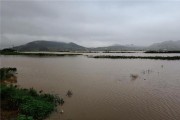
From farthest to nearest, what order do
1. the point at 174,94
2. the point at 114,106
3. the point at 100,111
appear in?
the point at 174,94 < the point at 114,106 < the point at 100,111

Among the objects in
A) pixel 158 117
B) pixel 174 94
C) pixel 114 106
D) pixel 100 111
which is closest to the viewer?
pixel 158 117

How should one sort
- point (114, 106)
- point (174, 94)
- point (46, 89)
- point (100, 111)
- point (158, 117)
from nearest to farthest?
point (158, 117), point (100, 111), point (114, 106), point (174, 94), point (46, 89)

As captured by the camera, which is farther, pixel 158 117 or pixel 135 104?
pixel 135 104

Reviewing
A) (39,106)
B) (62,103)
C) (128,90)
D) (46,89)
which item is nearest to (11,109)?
(39,106)

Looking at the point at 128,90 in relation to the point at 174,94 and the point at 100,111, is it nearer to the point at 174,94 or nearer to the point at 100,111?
the point at 174,94

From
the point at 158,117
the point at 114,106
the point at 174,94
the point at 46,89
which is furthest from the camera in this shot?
the point at 46,89

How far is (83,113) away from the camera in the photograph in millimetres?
12977

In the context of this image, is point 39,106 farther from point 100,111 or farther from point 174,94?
point 174,94

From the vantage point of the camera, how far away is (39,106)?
1238 centimetres

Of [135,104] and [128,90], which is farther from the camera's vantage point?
[128,90]

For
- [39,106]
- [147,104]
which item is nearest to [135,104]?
[147,104]

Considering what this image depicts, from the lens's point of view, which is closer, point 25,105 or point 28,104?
point 25,105

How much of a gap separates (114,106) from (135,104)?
1.60m

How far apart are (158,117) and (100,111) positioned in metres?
3.46
